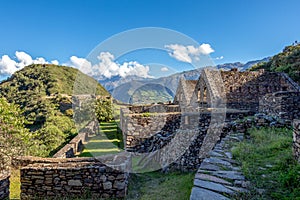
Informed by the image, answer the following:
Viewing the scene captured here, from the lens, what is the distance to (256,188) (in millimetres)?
2375

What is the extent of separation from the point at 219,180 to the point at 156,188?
7.87ft

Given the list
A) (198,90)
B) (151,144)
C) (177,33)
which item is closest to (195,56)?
(177,33)

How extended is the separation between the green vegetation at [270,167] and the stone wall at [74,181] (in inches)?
88.9

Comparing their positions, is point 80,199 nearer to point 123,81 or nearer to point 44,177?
point 44,177

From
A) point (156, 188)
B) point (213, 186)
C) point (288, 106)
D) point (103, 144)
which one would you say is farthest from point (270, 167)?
point (103, 144)

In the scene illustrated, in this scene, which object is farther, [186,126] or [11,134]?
[186,126]

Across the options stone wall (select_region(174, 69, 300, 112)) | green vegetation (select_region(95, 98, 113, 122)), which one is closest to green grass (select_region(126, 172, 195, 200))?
stone wall (select_region(174, 69, 300, 112))

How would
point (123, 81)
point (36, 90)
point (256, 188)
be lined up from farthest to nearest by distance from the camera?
point (36, 90) < point (123, 81) < point (256, 188)

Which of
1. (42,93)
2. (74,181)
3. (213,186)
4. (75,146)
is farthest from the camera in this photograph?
(42,93)

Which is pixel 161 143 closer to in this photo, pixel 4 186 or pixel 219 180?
pixel 4 186

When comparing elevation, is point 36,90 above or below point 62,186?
above

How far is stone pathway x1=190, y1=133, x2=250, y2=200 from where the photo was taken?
7.45 ft

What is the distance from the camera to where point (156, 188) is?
187 inches

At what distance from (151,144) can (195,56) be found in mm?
3780
